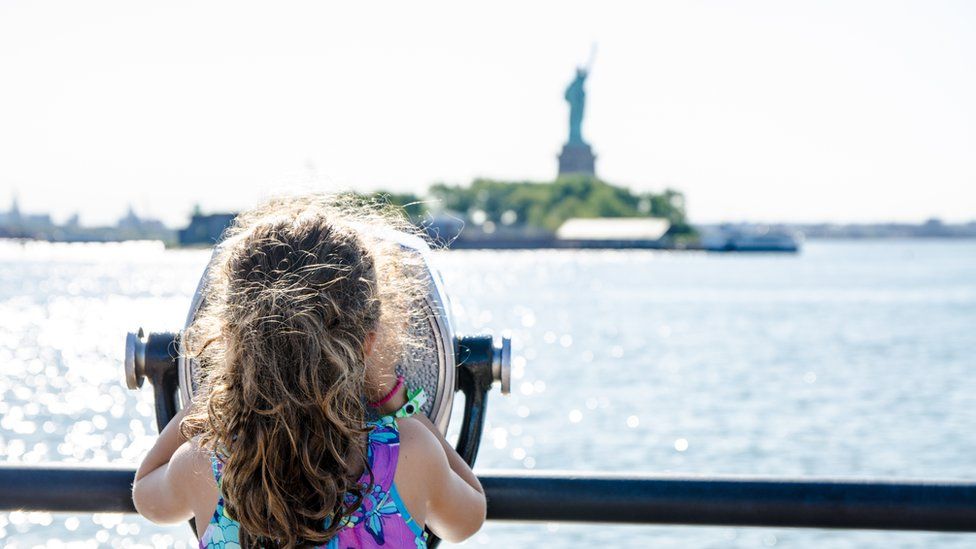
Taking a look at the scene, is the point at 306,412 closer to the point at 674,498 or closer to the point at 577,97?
the point at 674,498

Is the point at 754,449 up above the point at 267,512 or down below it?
below

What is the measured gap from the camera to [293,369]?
1.25m

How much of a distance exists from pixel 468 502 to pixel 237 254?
1.27ft

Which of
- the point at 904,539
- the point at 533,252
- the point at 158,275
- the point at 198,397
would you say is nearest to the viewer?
the point at 198,397

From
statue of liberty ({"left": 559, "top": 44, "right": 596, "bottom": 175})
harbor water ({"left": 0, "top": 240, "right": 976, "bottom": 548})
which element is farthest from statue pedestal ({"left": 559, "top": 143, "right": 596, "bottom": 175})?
harbor water ({"left": 0, "top": 240, "right": 976, "bottom": 548})

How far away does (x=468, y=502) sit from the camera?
1.37 m

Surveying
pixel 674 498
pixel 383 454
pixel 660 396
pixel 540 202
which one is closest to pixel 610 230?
pixel 540 202

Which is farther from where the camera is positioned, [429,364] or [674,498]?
[674,498]

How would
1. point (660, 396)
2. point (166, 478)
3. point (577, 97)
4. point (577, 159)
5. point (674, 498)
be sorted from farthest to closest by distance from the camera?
point (577, 159), point (577, 97), point (660, 396), point (674, 498), point (166, 478)

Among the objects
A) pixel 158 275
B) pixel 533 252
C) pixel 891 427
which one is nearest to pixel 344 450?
pixel 891 427

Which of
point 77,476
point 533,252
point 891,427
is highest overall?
point 77,476

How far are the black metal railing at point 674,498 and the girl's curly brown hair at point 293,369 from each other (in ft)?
1.08

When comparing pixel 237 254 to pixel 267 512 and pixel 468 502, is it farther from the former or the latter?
pixel 468 502

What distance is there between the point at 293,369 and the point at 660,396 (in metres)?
17.3
